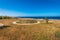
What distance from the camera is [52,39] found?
8992 millimetres

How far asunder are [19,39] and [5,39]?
3.23ft

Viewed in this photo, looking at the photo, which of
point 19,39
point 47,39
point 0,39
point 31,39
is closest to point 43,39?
point 47,39

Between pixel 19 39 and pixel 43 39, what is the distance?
5.52 feet

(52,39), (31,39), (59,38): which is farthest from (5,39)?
(59,38)

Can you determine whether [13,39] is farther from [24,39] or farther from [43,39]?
[43,39]

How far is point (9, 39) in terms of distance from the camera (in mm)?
8922

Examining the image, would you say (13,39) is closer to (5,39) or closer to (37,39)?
(5,39)

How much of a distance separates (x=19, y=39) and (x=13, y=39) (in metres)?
0.42

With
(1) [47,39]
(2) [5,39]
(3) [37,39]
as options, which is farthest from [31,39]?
(2) [5,39]

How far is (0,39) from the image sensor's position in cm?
907

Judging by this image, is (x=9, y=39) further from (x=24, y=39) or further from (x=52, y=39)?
(x=52, y=39)

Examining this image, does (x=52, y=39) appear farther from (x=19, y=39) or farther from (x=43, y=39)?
(x=19, y=39)

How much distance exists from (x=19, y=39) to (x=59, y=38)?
295cm

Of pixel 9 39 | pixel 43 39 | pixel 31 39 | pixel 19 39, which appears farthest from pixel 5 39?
pixel 43 39
